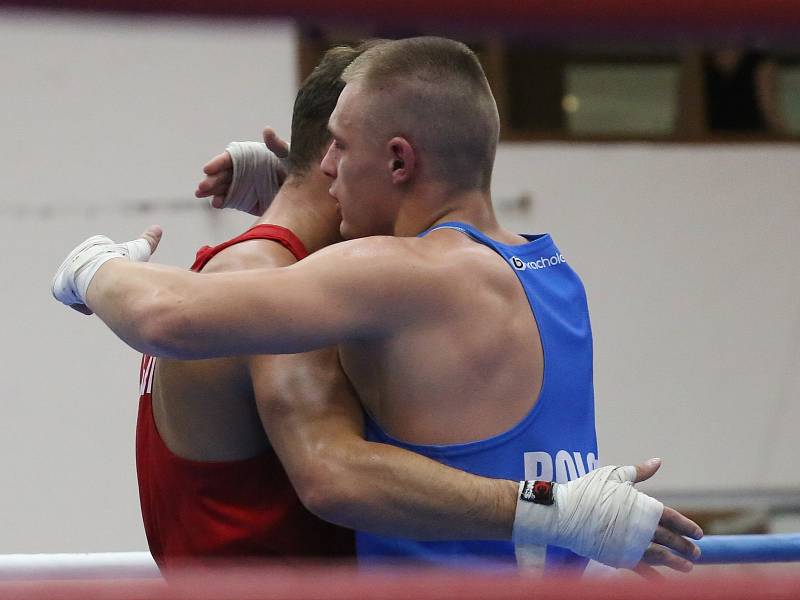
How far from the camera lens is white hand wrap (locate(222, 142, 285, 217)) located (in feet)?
6.68

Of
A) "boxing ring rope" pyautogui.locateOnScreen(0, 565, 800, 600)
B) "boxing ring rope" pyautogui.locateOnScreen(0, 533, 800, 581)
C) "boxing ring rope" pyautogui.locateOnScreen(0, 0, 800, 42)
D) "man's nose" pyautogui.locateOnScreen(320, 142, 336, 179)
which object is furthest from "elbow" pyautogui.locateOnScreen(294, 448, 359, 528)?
"boxing ring rope" pyautogui.locateOnScreen(0, 0, 800, 42)

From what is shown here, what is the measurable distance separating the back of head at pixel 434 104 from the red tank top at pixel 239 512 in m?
0.33

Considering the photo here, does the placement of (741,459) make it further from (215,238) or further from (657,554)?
(657,554)

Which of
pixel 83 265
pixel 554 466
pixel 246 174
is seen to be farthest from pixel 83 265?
pixel 554 466

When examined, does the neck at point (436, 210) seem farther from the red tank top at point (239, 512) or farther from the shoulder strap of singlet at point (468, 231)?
the red tank top at point (239, 512)

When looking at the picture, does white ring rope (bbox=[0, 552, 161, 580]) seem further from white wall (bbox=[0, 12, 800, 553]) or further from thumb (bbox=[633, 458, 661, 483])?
white wall (bbox=[0, 12, 800, 553])

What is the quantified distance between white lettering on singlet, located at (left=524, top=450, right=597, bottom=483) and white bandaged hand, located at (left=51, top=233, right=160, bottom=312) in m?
0.63

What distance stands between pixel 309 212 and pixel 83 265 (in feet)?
1.43

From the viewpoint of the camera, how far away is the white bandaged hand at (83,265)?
1.50 m

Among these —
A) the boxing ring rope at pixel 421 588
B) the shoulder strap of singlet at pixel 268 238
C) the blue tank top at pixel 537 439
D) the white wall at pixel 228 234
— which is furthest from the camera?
the white wall at pixel 228 234

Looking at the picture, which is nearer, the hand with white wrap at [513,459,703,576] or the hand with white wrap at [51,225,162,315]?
the hand with white wrap at [513,459,703,576]

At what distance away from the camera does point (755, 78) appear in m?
5.13

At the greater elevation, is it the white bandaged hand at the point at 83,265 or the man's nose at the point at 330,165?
the man's nose at the point at 330,165

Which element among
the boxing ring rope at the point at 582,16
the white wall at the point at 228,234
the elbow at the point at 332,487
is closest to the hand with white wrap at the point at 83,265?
the elbow at the point at 332,487
